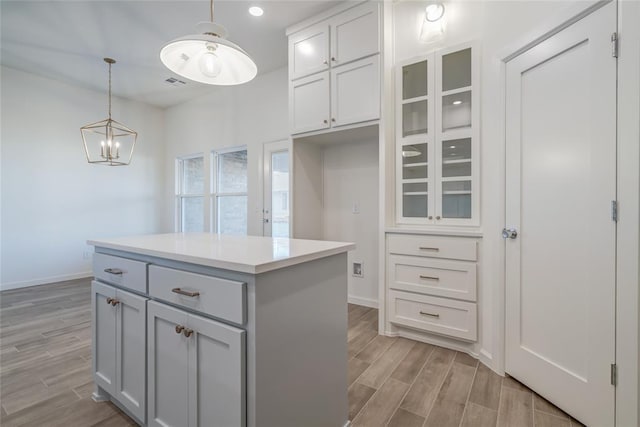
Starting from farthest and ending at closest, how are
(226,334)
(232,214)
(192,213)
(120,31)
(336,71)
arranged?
(192,213) → (232,214) → (120,31) → (336,71) → (226,334)

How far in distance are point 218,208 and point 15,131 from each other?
2.87 m

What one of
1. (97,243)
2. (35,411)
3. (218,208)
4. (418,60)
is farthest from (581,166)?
(218,208)

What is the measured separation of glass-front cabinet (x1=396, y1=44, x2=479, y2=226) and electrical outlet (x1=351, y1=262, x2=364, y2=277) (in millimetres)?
985

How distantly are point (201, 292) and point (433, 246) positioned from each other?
1.81m

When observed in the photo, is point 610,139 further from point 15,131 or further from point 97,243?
point 15,131

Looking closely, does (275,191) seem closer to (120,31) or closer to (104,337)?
(120,31)

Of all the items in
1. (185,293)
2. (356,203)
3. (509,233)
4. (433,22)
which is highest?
(433,22)

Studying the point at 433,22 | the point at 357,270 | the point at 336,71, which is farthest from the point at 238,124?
the point at 433,22

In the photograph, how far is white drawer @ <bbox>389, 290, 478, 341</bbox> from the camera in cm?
215

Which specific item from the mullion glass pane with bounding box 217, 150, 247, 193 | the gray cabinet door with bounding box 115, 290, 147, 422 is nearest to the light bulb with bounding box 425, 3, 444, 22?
the gray cabinet door with bounding box 115, 290, 147, 422

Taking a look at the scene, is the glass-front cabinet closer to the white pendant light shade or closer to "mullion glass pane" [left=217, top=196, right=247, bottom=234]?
the white pendant light shade

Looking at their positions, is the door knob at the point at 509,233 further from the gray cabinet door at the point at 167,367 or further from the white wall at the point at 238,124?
the white wall at the point at 238,124

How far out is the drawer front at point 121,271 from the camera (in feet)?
4.33

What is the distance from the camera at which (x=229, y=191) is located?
4.82 metres
